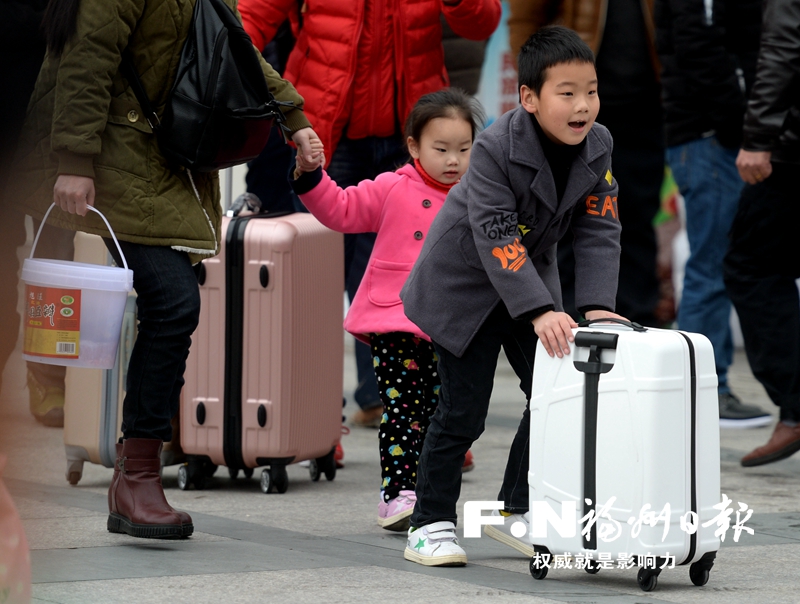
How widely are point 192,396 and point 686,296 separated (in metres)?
2.71

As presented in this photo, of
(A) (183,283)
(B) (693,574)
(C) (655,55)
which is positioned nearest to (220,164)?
(A) (183,283)

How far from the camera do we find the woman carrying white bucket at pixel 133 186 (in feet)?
11.2

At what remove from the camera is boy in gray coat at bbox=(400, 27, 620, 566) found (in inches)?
127

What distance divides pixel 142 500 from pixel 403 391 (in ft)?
2.85

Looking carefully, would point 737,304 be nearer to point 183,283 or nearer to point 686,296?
point 686,296

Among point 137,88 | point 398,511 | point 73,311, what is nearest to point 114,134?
point 137,88

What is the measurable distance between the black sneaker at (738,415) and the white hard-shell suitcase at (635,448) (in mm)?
3006

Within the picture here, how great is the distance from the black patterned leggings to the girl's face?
50 centimetres

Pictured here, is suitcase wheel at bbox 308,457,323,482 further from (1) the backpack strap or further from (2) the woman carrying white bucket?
(1) the backpack strap

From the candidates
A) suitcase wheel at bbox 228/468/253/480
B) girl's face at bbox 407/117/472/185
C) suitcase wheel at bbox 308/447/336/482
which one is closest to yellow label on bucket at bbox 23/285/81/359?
girl's face at bbox 407/117/472/185

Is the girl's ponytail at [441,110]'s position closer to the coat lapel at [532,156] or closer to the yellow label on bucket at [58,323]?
the coat lapel at [532,156]

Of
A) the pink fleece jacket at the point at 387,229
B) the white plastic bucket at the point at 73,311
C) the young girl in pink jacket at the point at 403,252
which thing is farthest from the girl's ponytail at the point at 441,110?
the white plastic bucket at the point at 73,311

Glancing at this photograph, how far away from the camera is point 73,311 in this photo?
3.32 metres

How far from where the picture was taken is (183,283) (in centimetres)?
361
